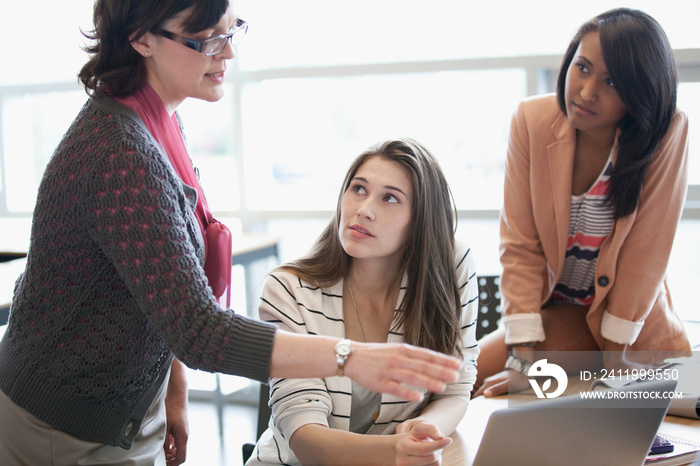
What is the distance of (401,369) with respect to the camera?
3.18 feet

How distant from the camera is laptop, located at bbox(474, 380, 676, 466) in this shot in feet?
3.33

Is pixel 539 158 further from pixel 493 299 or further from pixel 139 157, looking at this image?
pixel 139 157

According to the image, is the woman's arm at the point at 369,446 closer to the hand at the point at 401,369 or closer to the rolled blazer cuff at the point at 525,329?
the hand at the point at 401,369

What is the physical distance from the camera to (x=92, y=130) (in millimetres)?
1102

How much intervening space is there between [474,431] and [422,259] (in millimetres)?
437

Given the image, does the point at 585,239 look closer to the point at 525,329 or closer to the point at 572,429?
the point at 525,329

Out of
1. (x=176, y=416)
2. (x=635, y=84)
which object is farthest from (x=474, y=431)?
(x=635, y=84)

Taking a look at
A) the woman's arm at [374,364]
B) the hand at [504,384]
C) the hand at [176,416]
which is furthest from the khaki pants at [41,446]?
the hand at [504,384]

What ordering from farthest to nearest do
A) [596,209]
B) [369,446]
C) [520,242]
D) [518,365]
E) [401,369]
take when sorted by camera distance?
[520,242]
[596,209]
[518,365]
[369,446]
[401,369]

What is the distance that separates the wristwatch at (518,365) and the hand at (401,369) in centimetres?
103

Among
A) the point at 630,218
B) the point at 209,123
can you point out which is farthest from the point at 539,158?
the point at 209,123

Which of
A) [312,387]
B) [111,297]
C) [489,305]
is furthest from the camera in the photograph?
[489,305]

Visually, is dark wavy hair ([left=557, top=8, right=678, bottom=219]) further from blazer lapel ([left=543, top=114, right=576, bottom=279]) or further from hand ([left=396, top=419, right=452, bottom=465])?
hand ([left=396, top=419, right=452, bottom=465])

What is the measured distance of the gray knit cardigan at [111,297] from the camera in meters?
1.02
